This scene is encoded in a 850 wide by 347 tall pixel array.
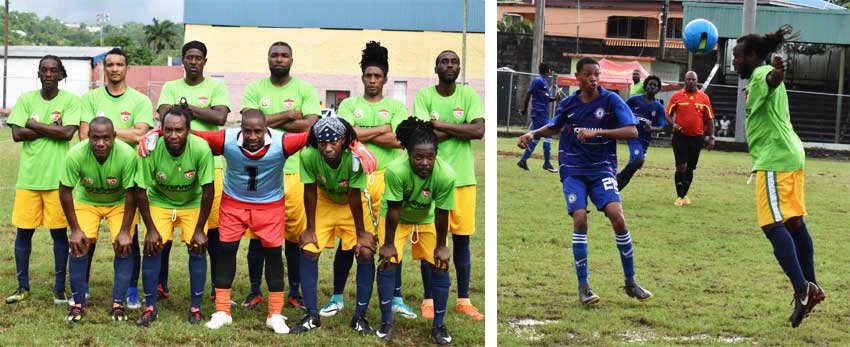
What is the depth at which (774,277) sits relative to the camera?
7.65 meters

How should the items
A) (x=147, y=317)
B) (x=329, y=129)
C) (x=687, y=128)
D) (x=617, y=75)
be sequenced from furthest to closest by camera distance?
(x=617, y=75), (x=687, y=128), (x=147, y=317), (x=329, y=129)

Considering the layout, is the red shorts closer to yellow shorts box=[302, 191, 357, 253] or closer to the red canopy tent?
yellow shorts box=[302, 191, 357, 253]

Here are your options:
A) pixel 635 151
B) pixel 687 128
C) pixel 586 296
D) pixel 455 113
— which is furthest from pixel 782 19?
pixel 455 113

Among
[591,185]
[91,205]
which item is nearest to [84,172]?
[91,205]

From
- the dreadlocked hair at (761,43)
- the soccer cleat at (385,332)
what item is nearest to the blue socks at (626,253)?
the dreadlocked hair at (761,43)

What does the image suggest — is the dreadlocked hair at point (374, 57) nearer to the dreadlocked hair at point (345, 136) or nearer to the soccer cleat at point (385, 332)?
the dreadlocked hair at point (345, 136)

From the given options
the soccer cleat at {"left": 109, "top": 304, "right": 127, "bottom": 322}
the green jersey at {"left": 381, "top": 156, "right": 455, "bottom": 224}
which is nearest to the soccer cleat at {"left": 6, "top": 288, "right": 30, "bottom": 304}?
the soccer cleat at {"left": 109, "top": 304, "right": 127, "bottom": 322}

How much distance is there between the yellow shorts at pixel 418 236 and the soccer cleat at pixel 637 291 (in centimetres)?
139

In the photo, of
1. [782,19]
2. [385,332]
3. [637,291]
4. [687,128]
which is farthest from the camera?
[782,19]

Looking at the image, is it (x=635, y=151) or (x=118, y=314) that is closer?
(x=118, y=314)

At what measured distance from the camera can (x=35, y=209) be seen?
6.62 metres

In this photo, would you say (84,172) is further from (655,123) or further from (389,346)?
(655,123)

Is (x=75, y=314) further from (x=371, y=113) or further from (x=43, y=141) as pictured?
(x=371, y=113)

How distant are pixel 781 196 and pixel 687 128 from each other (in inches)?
230
